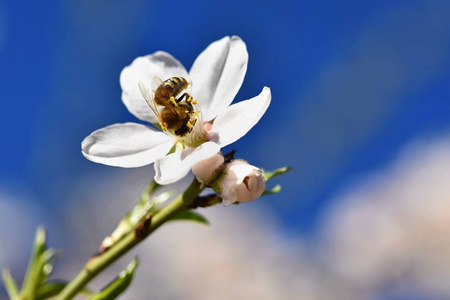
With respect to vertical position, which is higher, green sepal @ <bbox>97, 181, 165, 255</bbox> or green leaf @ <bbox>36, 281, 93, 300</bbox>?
green sepal @ <bbox>97, 181, 165, 255</bbox>

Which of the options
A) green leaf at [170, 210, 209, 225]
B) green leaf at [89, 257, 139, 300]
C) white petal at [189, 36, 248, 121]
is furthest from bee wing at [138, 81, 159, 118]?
green leaf at [89, 257, 139, 300]

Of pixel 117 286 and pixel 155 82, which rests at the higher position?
pixel 155 82

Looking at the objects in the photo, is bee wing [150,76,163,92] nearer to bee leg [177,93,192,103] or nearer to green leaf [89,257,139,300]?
bee leg [177,93,192,103]

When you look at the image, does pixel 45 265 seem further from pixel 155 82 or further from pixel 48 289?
pixel 155 82

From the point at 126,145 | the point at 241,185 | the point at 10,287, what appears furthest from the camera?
the point at 10,287

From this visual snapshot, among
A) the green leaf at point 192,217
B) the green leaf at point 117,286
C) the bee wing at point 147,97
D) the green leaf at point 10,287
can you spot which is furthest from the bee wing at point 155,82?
the green leaf at point 10,287

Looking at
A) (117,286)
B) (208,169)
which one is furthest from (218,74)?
(117,286)
